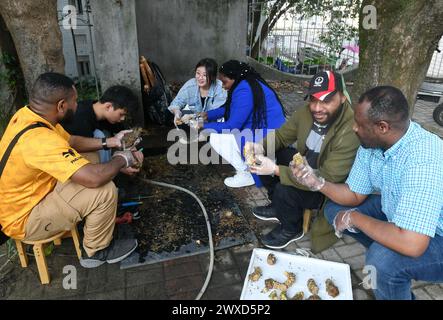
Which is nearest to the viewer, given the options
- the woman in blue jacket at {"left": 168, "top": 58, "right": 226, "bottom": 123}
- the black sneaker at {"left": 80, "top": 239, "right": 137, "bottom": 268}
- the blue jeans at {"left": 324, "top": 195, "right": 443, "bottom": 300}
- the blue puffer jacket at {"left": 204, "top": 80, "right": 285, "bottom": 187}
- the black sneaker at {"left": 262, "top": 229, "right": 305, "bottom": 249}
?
the blue jeans at {"left": 324, "top": 195, "right": 443, "bottom": 300}

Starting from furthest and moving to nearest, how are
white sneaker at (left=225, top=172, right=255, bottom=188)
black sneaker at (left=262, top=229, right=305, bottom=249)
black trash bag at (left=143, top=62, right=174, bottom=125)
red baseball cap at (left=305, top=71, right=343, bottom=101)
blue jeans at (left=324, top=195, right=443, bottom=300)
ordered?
black trash bag at (left=143, top=62, right=174, bottom=125) → white sneaker at (left=225, top=172, right=255, bottom=188) → black sneaker at (left=262, top=229, right=305, bottom=249) → red baseball cap at (left=305, top=71, right=343, bottom=101) → blue jeans at (left=324, top=195, right=443, bottom=300)

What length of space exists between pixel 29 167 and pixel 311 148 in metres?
2.36

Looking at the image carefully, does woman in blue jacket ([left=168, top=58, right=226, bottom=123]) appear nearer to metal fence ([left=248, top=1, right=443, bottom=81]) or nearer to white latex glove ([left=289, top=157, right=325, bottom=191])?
white latex glove ([left=289, top=157, right=325, bottom=191])

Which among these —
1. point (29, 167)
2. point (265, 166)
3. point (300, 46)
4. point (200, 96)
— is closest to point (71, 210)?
point (29, 167)

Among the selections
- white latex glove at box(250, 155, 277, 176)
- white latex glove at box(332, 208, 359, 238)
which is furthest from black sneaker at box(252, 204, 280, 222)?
white latex glove at box(332, 208, 359, 238)

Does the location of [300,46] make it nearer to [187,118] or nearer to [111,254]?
[187,118]

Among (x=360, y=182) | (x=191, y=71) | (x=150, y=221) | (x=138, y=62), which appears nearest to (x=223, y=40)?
(x=191, y=71)

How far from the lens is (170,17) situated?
23.2 feet

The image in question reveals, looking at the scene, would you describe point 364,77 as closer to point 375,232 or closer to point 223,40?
point 375,232

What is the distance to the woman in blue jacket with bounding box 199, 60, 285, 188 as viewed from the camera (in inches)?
149

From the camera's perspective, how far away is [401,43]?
3623mm

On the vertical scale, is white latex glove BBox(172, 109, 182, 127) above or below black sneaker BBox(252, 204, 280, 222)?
above

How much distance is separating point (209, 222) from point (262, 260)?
0.73 meters

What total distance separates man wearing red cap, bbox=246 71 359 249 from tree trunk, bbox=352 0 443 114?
1.23m
